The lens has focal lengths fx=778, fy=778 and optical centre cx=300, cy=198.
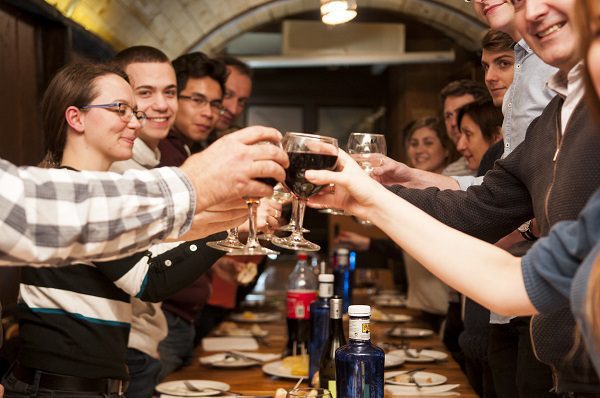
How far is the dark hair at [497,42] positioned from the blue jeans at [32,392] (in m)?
1.94

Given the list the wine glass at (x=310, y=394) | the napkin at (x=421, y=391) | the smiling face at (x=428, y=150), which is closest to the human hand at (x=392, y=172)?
the napkin at (x=421, y=391)

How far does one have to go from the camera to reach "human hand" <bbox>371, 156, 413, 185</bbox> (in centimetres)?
231

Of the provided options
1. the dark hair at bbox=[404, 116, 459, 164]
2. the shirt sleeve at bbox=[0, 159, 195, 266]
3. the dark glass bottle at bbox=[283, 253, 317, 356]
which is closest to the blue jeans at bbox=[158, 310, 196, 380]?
the dark glass bottle at bbox=[283, 253, 317, 356]

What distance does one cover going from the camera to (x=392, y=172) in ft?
7.79

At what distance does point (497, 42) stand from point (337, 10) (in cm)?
68

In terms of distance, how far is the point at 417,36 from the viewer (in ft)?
31.3

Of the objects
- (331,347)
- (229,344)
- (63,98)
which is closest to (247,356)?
(229,344)

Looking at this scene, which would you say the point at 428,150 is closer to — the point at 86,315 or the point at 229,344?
the point at 229,344

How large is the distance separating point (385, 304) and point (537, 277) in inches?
154

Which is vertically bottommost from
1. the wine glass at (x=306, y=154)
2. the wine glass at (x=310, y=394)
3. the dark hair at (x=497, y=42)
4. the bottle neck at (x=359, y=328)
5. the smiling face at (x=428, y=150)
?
the wine glass at (x=310, y=394)

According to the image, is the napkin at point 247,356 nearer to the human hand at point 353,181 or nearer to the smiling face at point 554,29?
the human hand at point 353,181

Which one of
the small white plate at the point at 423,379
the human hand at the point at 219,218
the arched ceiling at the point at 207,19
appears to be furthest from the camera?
the arched ceiling at the point at 207,19

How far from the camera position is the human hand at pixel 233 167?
1.48m

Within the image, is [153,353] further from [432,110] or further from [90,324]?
[432,110]
